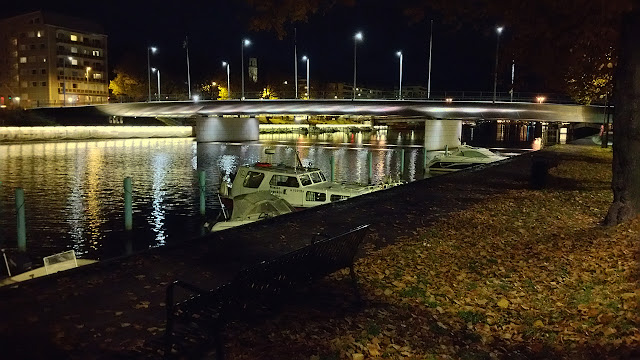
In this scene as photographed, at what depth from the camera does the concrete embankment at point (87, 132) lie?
3246 inches

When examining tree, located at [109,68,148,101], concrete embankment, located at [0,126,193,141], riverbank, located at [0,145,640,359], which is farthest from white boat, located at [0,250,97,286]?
tree, located at [109,68,148,101]

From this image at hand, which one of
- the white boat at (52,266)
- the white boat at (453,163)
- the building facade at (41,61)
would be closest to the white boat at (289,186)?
the white boat at (52,266)

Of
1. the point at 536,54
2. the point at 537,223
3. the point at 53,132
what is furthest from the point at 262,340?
the point at 53,132

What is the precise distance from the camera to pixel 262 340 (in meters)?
6.94

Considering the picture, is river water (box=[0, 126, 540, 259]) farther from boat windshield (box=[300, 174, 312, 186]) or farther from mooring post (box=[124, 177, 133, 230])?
boat windshield (box=[300, 174, 312, 186])

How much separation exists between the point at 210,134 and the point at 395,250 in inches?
3511

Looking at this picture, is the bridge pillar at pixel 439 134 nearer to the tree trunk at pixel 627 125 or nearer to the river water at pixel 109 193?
the river water at pixel 109 193

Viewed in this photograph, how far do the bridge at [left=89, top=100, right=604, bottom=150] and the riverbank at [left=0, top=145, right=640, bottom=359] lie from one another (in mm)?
55568

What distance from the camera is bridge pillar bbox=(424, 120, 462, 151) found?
3039 inches

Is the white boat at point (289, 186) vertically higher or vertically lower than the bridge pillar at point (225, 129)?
lower

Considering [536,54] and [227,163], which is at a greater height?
[536,54]

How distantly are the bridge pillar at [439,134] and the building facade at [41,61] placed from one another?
302ft

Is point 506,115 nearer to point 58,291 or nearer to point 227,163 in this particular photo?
point 227,163

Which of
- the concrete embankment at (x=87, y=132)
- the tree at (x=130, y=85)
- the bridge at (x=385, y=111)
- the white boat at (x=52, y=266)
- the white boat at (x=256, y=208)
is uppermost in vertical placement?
the tree at (x=130, y=85)
